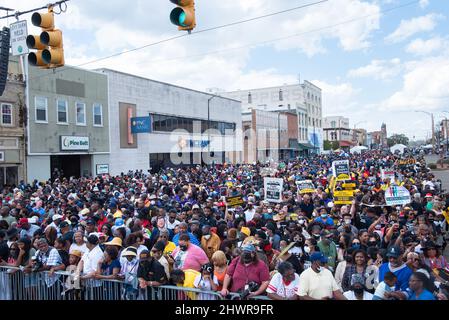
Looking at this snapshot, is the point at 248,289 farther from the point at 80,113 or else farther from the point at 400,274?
the point at 80,113

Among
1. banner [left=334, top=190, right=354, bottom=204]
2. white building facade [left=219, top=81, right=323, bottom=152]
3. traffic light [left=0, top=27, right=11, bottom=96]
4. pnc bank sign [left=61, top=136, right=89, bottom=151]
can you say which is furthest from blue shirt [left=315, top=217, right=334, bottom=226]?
white building facade [left=219, top=81, right=323, bottom=152]

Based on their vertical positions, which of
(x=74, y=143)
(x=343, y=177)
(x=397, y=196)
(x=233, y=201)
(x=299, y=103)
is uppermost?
(x=299, y=103)

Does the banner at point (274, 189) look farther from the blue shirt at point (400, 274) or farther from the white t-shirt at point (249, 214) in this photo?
the blue shirt at point (400, 274)

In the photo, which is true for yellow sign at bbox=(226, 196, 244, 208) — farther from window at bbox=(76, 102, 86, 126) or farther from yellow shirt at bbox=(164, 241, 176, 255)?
window at bbox=(76, 102, 86, 126)

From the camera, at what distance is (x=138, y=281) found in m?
5.80

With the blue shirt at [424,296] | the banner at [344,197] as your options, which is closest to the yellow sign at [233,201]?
the banner at [344,197]

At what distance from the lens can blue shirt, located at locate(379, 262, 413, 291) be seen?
5.24 m

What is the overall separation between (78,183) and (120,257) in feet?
51.2

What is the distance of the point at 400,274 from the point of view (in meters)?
5.57

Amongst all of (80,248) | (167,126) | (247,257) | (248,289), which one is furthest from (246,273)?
(167,126)

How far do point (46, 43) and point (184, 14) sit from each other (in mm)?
2491

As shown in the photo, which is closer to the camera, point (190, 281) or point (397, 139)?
point (190, 281)

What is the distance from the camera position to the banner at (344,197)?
11547 millimetres

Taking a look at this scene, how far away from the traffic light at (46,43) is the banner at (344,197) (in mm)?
7765
